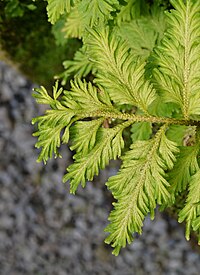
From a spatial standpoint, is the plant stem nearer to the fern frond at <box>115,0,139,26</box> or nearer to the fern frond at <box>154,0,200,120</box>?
the fern frond at <box>154,0,200,120</box>

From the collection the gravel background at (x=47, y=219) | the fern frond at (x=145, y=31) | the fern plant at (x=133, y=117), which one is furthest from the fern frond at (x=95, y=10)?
the gravel background at (x=47, y=219)

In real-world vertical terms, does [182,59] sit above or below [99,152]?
above

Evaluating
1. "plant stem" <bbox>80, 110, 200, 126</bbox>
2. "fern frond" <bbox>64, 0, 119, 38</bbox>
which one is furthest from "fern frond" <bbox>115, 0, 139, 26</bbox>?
"plant stem" <bbox>80, 110, 200, 126</bbox>

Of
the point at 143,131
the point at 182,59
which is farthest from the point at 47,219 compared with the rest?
the point at 182,59

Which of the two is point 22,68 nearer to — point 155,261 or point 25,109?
point 25,109

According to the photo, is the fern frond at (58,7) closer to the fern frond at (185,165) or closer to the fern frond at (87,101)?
the fern frond at (87,101)

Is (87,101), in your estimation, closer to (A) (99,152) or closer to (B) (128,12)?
(A) (99,152)
